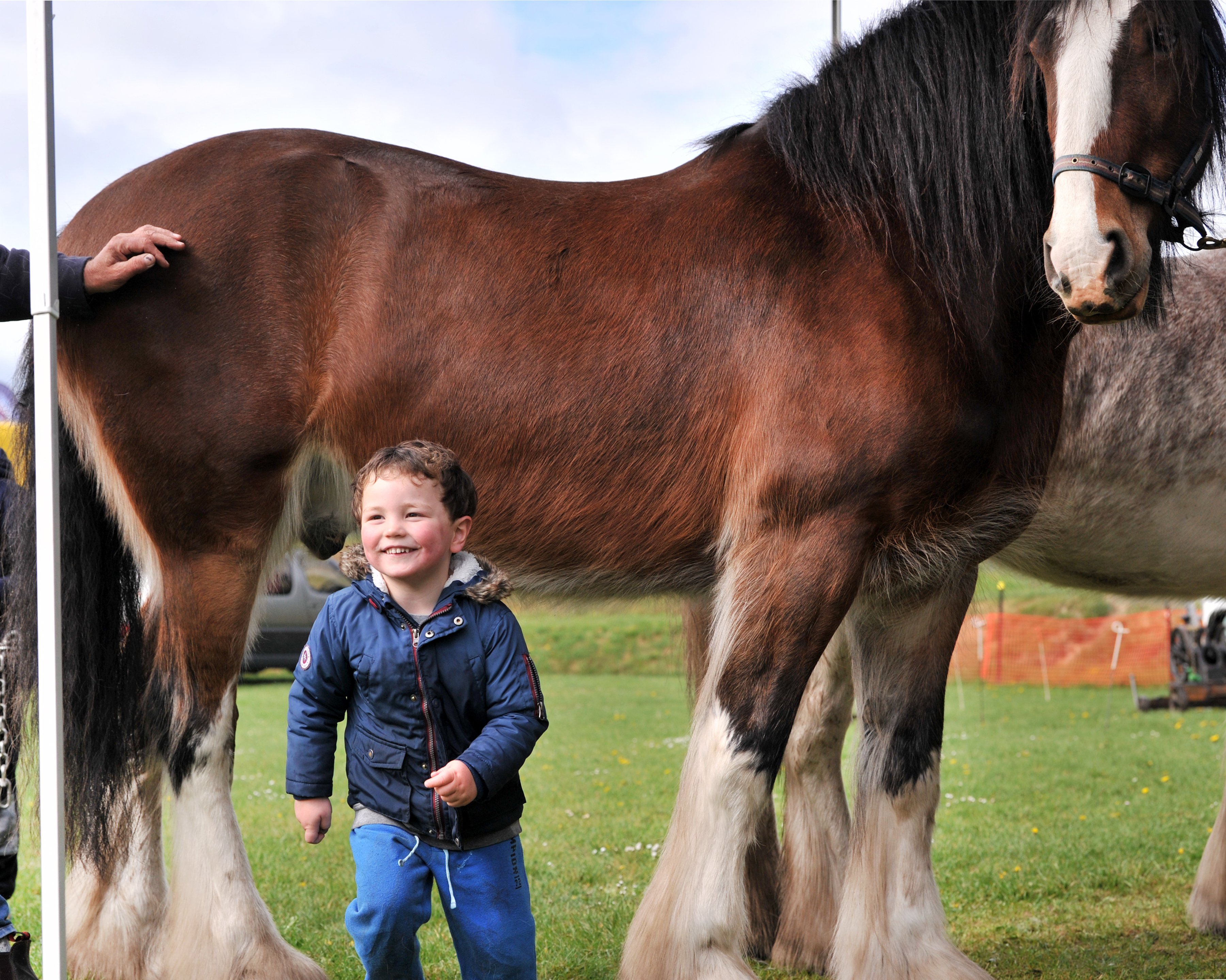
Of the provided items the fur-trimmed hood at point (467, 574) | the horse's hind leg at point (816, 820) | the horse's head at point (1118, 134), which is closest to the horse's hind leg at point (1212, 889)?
the horse's hind leg at point (816, 820)

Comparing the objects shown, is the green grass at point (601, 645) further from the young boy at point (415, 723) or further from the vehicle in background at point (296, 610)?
the young boy at point (415, 723)

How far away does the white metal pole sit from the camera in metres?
2.07

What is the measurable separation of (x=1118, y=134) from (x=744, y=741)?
1536 mm

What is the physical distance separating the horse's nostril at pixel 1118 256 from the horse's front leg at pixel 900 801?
39.8 inches

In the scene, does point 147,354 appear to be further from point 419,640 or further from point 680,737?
point 680,737

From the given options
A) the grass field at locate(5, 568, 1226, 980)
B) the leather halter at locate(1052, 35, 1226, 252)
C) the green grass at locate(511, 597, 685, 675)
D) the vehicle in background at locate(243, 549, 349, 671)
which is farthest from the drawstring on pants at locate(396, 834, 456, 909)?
the green grass at locate(511, 597, 685, 675)

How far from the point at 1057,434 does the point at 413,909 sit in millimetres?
1976

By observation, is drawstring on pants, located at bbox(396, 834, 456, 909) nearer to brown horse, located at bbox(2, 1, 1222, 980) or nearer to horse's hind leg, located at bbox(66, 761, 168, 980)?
brown horse, located at bbox(2, 1, 1222, 980)

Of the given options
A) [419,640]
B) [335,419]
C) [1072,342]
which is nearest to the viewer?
[419,640]

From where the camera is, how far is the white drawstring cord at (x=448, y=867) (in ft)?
6.46

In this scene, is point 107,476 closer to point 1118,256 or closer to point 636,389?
point 636,389

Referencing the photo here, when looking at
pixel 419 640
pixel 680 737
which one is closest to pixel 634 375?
pixel 419 640

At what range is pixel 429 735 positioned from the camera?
1975 millimetres

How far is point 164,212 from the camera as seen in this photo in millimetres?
2705
